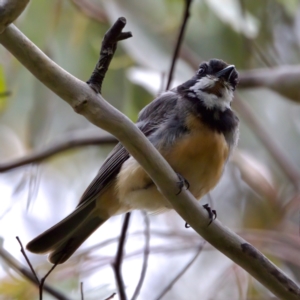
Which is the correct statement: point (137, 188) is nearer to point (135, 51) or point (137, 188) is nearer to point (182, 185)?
point (182, 185)

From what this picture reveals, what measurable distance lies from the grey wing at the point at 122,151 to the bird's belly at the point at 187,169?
45 mm

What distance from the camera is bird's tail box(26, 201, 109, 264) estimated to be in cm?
275

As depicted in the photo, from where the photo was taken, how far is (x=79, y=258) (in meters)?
3.06

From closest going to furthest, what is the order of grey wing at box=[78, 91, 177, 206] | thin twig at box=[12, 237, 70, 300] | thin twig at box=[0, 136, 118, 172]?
thin twig at box=[12, 237, 70, 300], grey wing at box=[78, 91, 177, 206], thin twig at box=[0, 136, 118, 172]

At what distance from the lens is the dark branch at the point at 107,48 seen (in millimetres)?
1639

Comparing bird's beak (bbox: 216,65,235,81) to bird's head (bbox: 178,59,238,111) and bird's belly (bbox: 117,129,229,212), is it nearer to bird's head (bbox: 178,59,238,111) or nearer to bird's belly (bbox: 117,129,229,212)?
bird's head (bbox: 178,59,238,111)

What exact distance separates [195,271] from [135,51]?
5.48 ft

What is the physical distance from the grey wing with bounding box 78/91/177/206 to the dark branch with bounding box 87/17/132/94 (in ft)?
3.01

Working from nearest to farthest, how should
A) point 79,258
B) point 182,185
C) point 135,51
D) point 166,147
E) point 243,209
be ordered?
point 182,185, point 166,147, point 79,258, point 135,51, point 243,209

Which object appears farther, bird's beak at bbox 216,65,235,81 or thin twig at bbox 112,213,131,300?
bird's beak at bbox 216,65,235,81

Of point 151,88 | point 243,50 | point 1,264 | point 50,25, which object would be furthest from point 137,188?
point 243,50

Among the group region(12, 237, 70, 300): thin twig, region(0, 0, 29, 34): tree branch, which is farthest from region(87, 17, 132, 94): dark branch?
region(12, 237, 70, 300): thin twig

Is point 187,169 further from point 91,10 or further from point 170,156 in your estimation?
point 91,10

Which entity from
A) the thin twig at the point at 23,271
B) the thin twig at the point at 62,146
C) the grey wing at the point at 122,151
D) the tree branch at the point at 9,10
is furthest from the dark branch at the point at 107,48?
the thin twig at the point at 62,146
